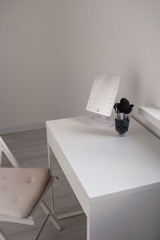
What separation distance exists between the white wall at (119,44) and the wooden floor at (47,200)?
59 centimetres

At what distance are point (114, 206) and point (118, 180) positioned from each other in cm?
10

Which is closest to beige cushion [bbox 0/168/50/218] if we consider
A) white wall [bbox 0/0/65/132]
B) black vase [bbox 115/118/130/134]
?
black vase [bbox 115/118/130/134]

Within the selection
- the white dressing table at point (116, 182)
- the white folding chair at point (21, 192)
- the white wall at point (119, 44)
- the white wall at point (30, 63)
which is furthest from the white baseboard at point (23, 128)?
the white dressing table at point (116, 182)

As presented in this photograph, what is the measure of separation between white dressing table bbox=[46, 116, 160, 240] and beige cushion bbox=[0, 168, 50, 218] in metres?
0.19

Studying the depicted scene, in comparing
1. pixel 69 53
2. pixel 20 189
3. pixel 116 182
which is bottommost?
pixel 20 189

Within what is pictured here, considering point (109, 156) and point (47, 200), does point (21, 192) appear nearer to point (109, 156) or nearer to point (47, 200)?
point (109, 156)

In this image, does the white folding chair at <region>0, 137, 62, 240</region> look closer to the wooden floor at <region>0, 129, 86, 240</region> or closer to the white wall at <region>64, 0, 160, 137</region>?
the wooden floor at <region>0, 129, 86, 240</region>

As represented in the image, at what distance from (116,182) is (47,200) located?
116 cm

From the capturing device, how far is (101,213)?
3.48ft

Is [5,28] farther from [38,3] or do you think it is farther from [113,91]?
[113,91]

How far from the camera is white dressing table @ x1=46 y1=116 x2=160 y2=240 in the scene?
1.06 metres

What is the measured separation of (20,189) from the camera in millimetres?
1447

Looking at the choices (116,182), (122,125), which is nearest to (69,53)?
(122,125)

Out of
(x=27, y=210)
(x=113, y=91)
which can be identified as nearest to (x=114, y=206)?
(x=27, y=210)
